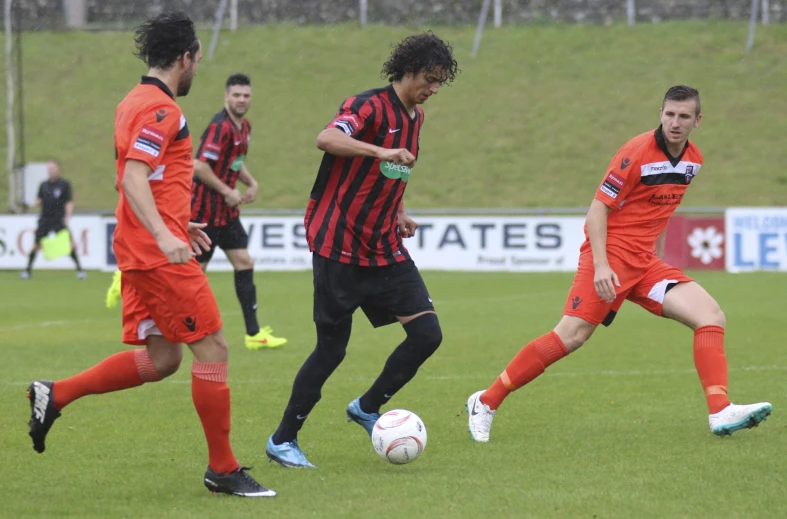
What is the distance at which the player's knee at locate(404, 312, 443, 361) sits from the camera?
586 centimetres

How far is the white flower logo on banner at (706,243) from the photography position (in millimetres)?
19453

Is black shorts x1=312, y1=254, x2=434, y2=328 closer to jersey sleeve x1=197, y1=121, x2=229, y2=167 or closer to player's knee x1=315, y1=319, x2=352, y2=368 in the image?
player's knee x1=315, y1=319, x2=352, y2=368

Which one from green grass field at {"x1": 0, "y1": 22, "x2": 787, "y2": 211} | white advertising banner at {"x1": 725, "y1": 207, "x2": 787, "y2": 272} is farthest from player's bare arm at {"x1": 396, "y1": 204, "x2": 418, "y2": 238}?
green grass field at {"x1": 0, "y1": 22, "x2": 787, "y2": 211}

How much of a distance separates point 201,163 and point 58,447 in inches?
171

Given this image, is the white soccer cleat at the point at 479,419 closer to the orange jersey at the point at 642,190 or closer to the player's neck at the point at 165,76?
the orange jersey at the point at 642,190

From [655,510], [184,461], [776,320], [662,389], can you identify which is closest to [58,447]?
[184,461]

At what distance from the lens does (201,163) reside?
10.0 meters

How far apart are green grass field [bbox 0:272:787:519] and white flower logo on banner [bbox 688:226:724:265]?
7.73m

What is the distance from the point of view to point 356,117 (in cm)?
552

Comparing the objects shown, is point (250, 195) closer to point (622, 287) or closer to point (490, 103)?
point (622, 287)

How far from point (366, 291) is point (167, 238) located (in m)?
1.44

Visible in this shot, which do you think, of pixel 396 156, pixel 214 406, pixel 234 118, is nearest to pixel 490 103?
pixel 234 118

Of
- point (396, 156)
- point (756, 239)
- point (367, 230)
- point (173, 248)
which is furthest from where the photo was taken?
point (756, 239)

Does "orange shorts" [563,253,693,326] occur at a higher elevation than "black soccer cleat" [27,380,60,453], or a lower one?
higher
